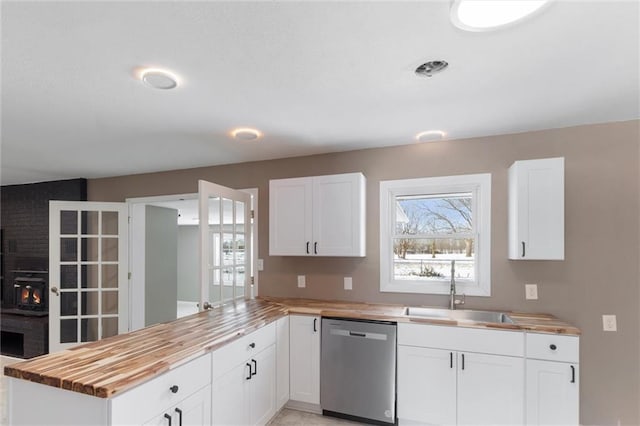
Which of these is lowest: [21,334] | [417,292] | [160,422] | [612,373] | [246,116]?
[21,334]

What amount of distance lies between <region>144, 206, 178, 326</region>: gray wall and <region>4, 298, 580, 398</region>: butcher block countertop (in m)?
2.54

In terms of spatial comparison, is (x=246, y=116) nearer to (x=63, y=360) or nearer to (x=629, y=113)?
(x=63, y=360)

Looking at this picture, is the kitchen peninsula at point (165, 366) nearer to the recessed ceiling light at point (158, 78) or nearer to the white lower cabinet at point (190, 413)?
the white lower cabinet at point (190, 413)

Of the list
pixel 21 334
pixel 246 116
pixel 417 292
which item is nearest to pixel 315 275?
pixel 417 292

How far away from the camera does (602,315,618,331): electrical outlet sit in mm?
2479

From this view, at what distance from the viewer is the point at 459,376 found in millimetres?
2361

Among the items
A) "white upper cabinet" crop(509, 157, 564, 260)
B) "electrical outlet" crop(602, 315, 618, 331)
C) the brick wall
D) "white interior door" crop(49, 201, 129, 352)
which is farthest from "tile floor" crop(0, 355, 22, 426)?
"electrical outlet" crop(602, 315, 618, 331)

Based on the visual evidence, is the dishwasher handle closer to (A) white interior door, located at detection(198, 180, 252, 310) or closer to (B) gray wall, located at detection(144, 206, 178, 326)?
(A) white interior door, located at detection(198, 180, 252, 310)

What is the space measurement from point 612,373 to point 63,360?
362 centimetres

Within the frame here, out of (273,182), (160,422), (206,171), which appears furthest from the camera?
(206,171)

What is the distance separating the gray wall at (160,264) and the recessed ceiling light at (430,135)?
3.99 m

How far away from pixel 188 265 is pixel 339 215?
684 centimetres

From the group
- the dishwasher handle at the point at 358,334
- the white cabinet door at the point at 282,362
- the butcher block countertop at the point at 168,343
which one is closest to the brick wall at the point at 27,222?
the butcher block countertop at the point at 168,343

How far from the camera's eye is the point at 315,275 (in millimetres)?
3385
